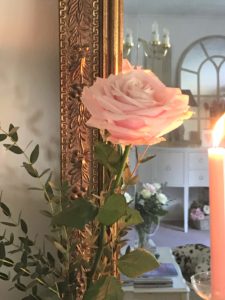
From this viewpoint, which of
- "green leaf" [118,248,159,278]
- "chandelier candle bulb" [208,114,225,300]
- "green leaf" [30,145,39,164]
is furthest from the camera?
"green leaf" [30,145,39,164]

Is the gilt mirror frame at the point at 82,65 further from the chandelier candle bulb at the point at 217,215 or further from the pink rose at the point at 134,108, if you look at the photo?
the chandelier candle bulb at the point at 217,215

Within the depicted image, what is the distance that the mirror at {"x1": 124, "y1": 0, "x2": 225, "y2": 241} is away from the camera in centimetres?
70

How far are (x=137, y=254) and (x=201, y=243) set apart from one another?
20 cm

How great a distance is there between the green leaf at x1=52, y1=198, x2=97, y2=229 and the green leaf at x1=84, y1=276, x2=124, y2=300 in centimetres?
7

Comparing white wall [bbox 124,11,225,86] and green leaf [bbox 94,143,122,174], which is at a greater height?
white wall [bbox 124,11,225,86]

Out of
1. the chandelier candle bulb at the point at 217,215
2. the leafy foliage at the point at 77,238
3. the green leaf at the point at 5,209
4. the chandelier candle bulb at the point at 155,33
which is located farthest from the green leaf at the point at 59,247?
the chandelier candle bulb at the point at 155,33

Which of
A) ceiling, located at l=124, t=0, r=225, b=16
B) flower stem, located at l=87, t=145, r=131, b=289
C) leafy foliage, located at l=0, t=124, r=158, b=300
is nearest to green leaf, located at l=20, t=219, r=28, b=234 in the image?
leafy foliage, located at l=0, t=124, r=158, b=300

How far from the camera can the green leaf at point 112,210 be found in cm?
51

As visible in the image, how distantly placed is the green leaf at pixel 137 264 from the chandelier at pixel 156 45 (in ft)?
1.02

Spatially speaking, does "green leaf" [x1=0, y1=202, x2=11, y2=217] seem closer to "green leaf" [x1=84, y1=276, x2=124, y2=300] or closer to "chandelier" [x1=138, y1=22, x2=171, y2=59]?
"green leaf" [x1=84, y1=276, x2=124, y2=300]

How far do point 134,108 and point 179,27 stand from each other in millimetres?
284

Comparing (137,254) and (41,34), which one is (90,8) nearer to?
(41,34)

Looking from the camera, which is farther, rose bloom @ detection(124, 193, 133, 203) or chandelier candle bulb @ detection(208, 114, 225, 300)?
rose bloom @ detection(124, 193, 133, 203)

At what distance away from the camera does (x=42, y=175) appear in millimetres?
677
